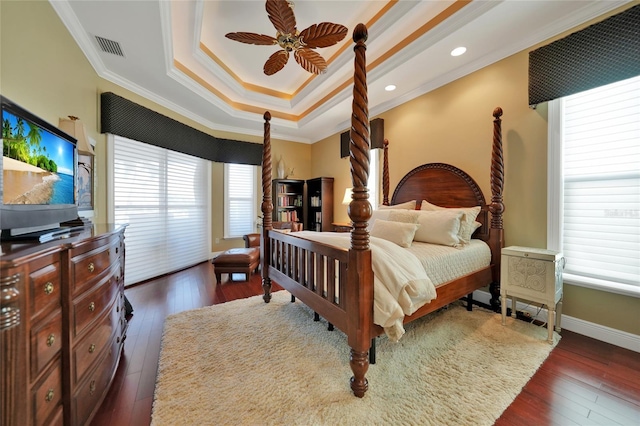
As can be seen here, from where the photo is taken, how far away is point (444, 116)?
3.19 m

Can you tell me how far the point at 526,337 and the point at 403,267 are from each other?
1488 mm

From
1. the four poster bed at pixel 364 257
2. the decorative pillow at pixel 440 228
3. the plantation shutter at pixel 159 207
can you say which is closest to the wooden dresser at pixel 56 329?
the four poster bed at pixel 364 257

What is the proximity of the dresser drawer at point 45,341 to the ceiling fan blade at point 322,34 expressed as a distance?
2.65 metres

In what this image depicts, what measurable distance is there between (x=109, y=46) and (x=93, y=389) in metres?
3.23

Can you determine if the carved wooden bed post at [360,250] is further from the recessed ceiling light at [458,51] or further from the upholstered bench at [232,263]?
the upholstered bench at [232,263]

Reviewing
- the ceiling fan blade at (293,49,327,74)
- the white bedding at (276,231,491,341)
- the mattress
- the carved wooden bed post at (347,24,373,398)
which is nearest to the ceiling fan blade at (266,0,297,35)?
the ceiling fan blade at (293,49,327,74)

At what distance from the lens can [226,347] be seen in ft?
6.38

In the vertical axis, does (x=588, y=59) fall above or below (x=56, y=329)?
above

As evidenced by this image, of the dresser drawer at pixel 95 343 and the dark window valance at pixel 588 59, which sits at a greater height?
the dark window valance at pixel 588 59

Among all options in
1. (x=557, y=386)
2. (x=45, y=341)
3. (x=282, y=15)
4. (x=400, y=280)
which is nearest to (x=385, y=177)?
(x=282, y=15)

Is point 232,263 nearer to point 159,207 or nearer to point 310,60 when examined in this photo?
point 159,207

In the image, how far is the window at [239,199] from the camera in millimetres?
5219

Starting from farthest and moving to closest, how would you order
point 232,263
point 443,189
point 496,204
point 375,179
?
point 375,179
point 232,263
point 443,189
point 496,204

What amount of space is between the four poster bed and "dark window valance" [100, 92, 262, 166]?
202 centimetres
